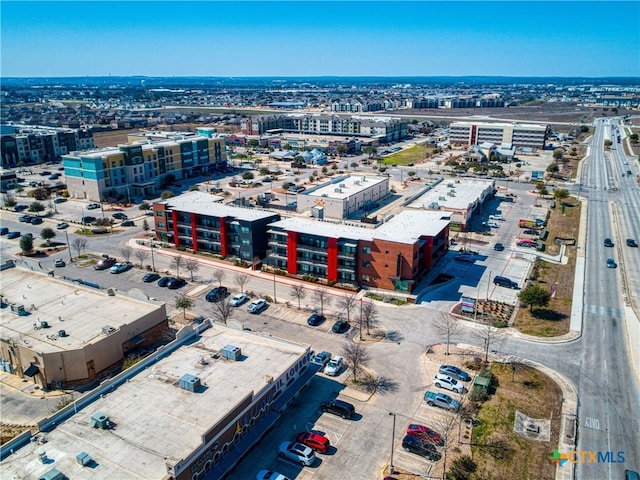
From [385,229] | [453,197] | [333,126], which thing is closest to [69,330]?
[385,229]

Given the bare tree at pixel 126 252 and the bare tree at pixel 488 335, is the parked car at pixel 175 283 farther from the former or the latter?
the bare tree at pixel 488 335

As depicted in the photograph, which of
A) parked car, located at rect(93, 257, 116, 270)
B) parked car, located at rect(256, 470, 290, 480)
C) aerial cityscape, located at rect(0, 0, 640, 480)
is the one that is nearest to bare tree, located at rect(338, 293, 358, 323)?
aerial cityscape, located at rect(0, 0, 640, 480)

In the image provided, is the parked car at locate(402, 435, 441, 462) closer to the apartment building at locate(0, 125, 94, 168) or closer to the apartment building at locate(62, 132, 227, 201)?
the apartment building at locate(62, 132, 227, 201)

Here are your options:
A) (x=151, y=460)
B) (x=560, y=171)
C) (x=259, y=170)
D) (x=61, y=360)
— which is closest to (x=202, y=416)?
(x=151, y=460)

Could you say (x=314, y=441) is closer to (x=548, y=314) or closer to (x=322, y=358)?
(x=322, y=358)

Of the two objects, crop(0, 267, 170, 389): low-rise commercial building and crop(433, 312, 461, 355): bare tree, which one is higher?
crop(0, 267, 170, 389): low-rise commercial building

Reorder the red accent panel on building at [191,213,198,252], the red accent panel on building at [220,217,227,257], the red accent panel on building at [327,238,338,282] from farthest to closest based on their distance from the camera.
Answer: the red accent panel on building at [191,213,198,252] → the red accent panel on building at [220,217,227,257] → the red accent panel on building at [327,238,338,282]
